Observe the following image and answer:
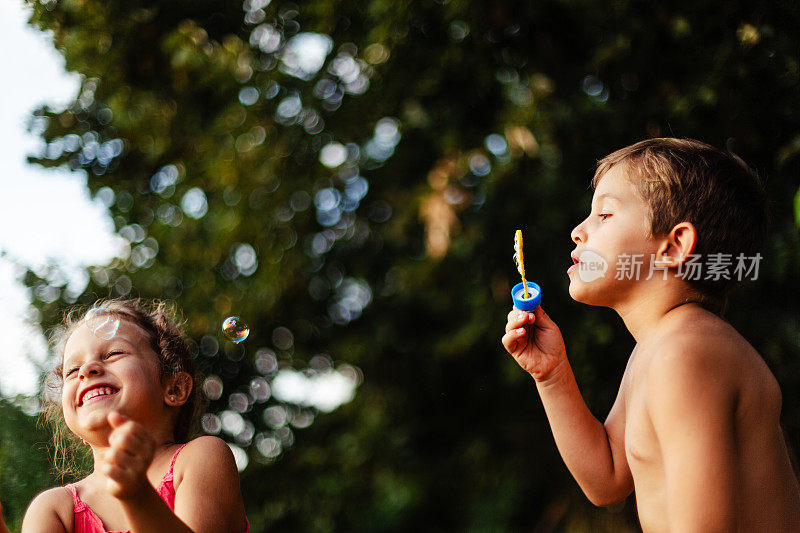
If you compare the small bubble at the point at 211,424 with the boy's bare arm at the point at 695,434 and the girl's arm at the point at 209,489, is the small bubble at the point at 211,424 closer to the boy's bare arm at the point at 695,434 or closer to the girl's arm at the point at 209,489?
the girl's arm at the point at 209,489

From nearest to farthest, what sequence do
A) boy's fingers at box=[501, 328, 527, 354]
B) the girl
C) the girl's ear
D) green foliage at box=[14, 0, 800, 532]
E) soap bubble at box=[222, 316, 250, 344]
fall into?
the girl, boy's fingers at box=[501, 328, 527, 354], the girl's ear, soap bubble at box=[222, 316, 250, 344], green foliage at box=[14, 0, 800, 532]

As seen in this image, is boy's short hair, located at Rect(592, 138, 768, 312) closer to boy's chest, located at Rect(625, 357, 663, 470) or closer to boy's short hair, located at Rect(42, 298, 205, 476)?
boy's chest, located at Rect(625, 357, 663, 470)

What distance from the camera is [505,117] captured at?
4.15 meters

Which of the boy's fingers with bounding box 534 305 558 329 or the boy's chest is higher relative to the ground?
the boy's fingers with bounding box 534 305 558 329

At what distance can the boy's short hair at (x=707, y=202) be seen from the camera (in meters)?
1.69

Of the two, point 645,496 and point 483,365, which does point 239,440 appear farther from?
point 645,496

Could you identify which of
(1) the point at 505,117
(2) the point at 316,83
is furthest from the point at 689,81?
(2) the point at 316,83

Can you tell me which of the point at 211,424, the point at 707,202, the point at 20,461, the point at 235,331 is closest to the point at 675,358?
the point at 707,202

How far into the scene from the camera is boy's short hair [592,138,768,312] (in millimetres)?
1689

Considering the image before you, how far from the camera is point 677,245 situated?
1684 millimetres

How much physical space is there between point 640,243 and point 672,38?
240 centimetres

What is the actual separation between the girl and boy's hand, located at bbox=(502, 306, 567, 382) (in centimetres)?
71

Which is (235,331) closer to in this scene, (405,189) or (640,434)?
(640,434)
